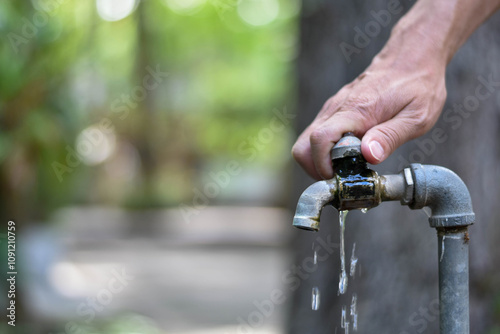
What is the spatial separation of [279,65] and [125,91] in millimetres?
6265

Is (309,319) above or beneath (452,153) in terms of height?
beneath

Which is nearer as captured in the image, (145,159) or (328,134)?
(328,134)

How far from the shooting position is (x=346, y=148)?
149 centimetres

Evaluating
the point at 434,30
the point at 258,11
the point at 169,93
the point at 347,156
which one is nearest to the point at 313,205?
the point at 347,156

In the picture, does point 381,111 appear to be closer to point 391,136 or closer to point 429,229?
point 391,136

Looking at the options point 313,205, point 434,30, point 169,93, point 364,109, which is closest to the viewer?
point 313,205

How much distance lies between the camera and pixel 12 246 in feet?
17.4

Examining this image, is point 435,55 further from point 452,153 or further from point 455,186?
point 452,153

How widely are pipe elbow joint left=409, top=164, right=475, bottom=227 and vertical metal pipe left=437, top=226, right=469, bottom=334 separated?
0.03m

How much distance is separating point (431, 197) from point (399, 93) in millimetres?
297

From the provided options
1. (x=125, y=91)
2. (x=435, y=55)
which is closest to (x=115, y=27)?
(x=125, y=91)

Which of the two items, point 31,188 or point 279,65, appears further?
point 279,65

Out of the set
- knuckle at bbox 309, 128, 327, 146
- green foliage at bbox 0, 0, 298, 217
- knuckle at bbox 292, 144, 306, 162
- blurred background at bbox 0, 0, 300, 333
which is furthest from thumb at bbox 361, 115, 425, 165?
green foliage at bbox 0, 0, 298, 217

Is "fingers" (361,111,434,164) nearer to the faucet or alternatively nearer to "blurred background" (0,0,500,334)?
the faucet
